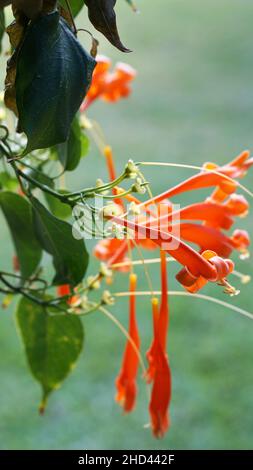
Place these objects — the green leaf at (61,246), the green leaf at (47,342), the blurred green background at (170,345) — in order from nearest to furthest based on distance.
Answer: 1. the green leaf at (61,246)
2. the green leaf at (47,342)
3. the blurred green background at (170,345)

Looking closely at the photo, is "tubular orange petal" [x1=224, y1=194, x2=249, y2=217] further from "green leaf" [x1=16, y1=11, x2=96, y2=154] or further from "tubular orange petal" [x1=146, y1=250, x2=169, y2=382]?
"green leaf" [x1=16, y1=11, x2=96, y2=154]

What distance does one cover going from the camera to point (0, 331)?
1901 mm

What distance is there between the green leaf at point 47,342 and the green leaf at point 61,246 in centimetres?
6

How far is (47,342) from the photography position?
556 mm

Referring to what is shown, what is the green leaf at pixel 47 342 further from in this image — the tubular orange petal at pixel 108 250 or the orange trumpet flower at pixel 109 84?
the orange trumpet flower at pixel 109 84

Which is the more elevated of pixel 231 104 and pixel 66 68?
pixel 231 104

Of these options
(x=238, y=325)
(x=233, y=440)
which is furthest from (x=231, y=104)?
(x=233, y=440)

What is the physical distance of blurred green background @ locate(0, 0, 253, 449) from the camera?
1.53 meters

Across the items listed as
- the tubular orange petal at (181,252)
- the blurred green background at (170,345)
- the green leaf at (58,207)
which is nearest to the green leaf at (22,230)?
the green leaf at (58,207)

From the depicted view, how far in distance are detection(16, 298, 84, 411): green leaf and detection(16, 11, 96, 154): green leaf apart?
247 millimetres

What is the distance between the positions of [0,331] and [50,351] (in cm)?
137

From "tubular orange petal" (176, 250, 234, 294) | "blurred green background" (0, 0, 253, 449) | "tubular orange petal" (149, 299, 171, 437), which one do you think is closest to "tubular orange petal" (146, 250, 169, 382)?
"tubular orange petal" (149, 299, 171, 437)

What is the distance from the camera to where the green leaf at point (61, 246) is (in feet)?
1.43
